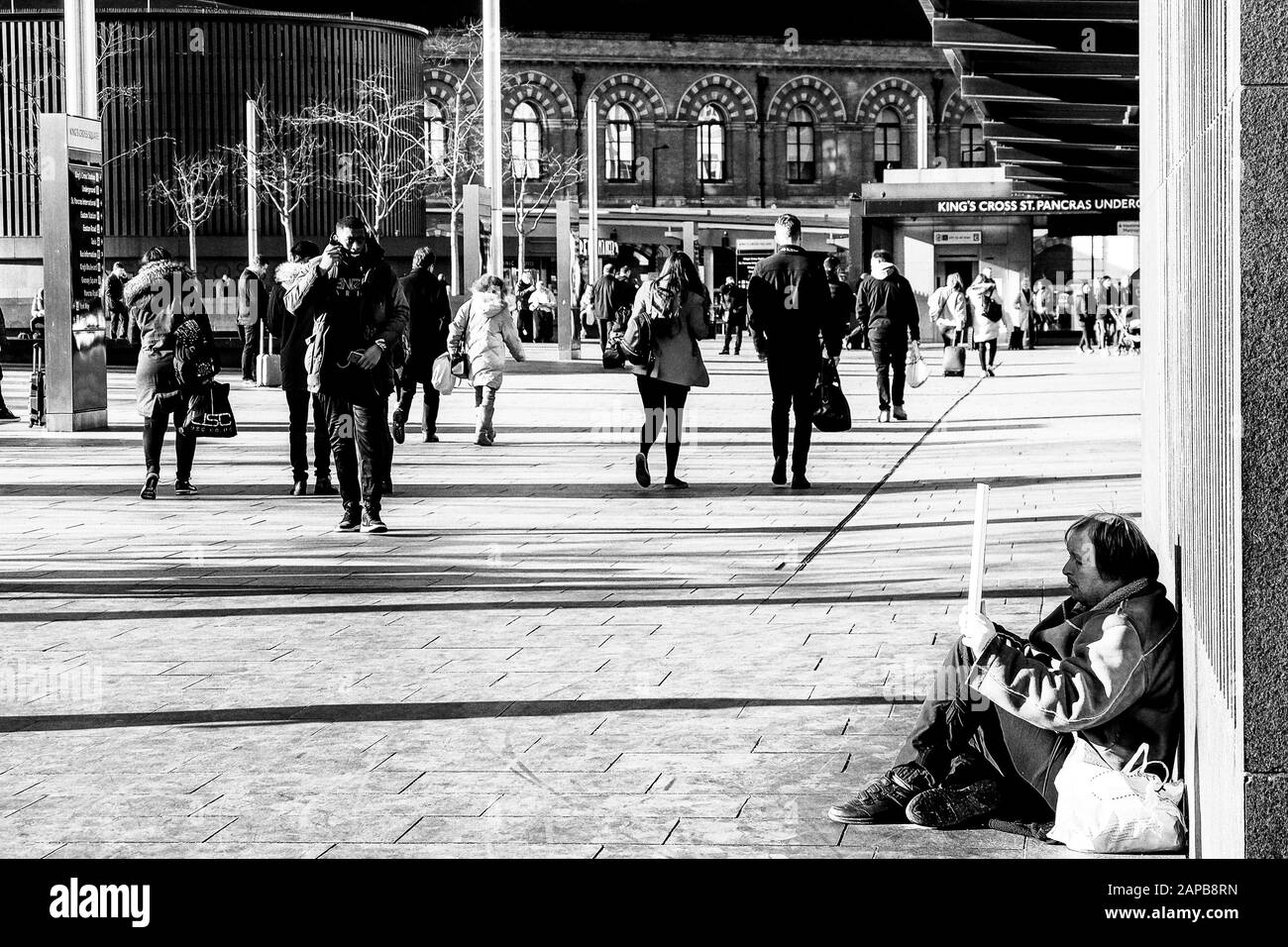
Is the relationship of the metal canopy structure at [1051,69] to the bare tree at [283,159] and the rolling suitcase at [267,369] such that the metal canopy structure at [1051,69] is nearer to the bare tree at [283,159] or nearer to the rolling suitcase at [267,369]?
the rolling suitcase at [267,369]

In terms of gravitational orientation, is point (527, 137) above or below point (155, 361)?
above

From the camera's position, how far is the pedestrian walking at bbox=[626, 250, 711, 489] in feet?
44.2

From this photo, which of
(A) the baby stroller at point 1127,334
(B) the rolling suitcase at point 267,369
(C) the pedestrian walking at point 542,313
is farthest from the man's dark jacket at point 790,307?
(C) the pedestrian walking at point 542,313

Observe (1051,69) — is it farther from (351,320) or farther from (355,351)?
(355,351)

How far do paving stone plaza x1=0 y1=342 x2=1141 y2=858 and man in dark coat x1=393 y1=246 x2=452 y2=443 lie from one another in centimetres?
109

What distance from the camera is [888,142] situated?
6825cm

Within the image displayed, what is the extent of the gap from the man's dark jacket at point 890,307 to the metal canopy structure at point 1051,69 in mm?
1959

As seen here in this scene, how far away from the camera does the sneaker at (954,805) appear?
5.07m

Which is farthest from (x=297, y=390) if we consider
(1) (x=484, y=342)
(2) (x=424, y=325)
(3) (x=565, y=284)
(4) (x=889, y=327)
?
(3) (x=565, y=284)

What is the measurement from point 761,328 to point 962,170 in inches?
1194

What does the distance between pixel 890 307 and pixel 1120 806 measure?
641 inches
